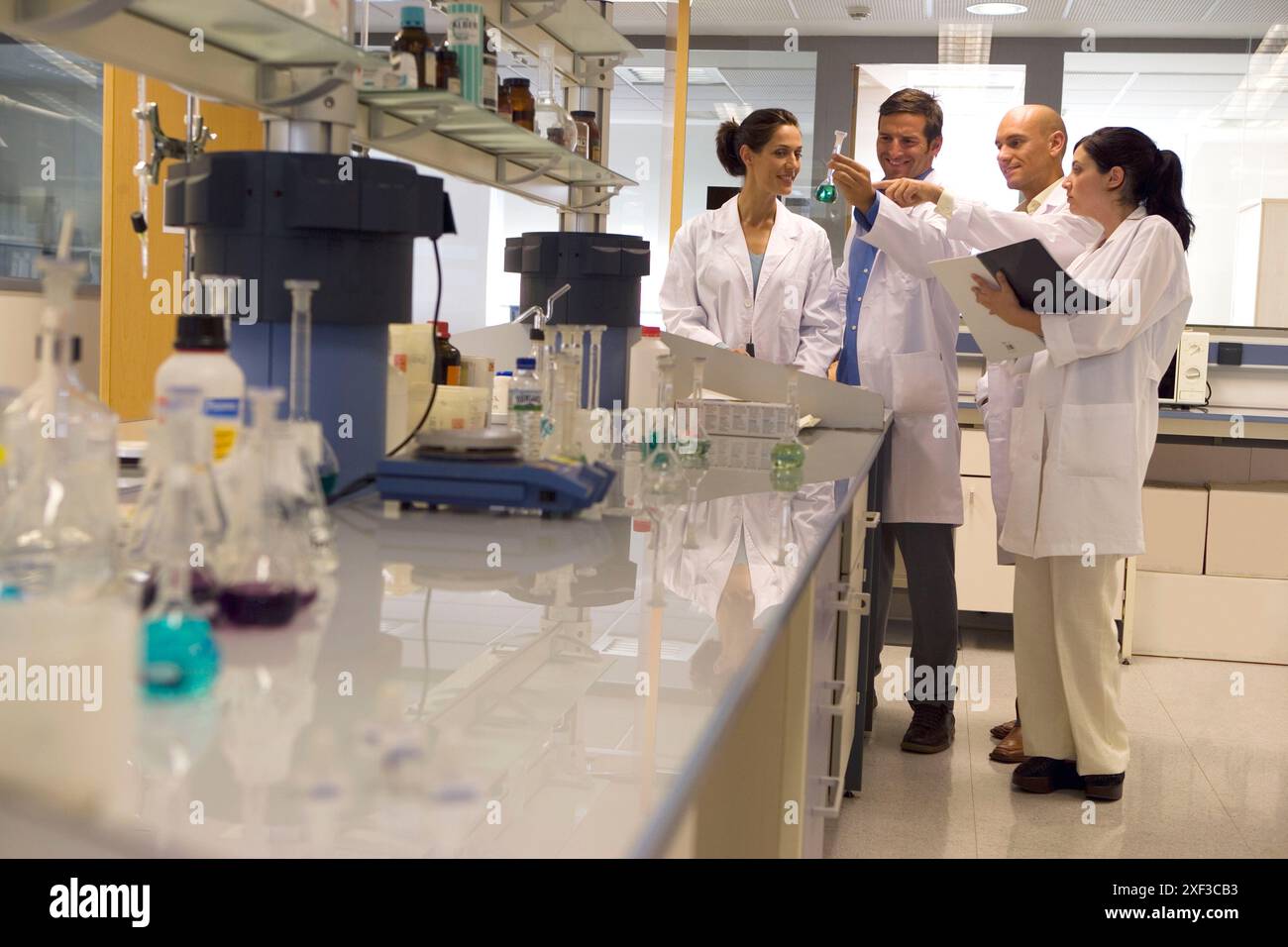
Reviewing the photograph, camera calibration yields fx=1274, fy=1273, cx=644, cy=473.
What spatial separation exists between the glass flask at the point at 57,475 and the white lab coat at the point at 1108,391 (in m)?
2.22

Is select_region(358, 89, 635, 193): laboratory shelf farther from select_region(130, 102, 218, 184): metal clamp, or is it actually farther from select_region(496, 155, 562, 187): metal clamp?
select_region(130, 102, 218, 184): metal clamp

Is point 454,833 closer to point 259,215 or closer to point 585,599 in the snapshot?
point 585,599

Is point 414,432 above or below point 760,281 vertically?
below

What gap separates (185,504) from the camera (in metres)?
0.84

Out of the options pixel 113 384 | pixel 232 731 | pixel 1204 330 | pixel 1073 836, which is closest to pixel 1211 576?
pixel 1204 330

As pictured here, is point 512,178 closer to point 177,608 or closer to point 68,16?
point 68,16

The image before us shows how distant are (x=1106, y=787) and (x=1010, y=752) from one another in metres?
0.35

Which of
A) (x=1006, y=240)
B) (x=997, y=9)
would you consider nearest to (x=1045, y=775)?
(x=1006, y=240)

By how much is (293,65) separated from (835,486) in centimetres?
106

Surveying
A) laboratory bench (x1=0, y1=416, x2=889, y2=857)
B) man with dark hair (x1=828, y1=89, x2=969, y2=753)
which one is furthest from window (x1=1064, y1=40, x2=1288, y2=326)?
laboratory bench (x1=0, y1=416, x2=889, y2=857)

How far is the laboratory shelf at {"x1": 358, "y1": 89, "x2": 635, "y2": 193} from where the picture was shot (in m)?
1.90
